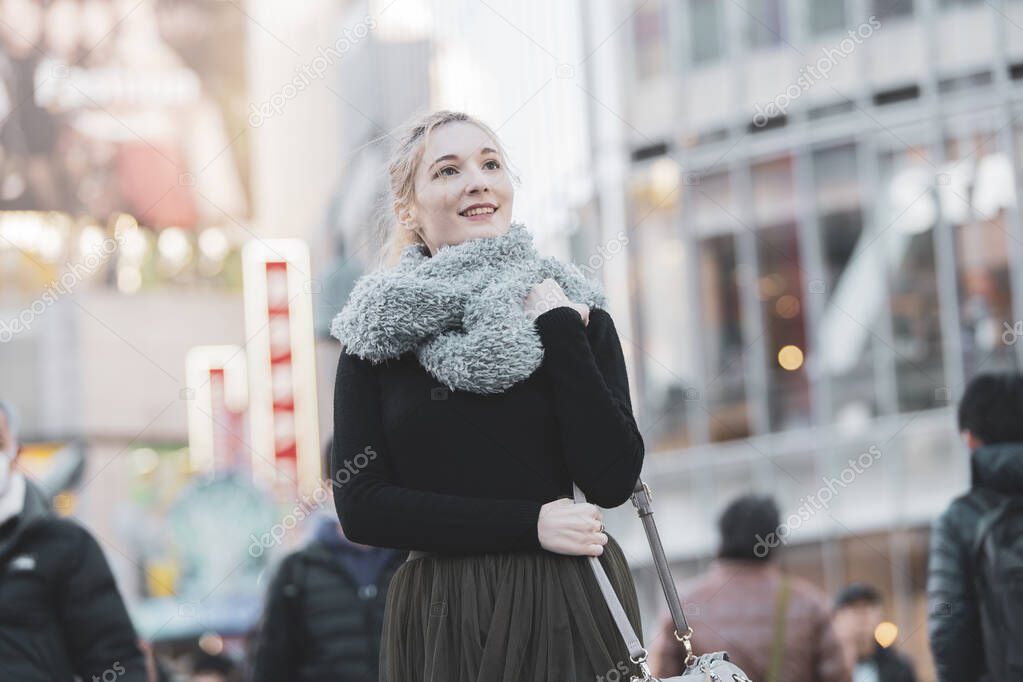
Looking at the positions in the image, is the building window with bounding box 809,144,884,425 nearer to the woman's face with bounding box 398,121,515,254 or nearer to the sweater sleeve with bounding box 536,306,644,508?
the woman's face with bounding box 398,121,515,254

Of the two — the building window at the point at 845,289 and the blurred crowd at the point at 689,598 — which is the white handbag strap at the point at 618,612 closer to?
the blurred crowd at the point at 689,598

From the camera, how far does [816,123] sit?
60.1ft

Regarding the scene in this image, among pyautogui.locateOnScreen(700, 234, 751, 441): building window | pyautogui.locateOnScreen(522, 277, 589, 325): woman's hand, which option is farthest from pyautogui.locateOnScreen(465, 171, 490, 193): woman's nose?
pyautogui.locateOnScreen(700, 234, 751, 441): building window

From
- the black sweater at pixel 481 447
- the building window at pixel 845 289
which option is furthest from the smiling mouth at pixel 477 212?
the building window at pixel 845 289

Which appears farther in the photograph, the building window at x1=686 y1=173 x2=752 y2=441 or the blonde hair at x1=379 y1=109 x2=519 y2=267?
the building window at x1=686 y1=173 x2=752 y2=441

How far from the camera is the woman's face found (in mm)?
3268

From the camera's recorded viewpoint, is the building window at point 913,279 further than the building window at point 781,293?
No

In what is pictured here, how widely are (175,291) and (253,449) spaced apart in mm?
6297

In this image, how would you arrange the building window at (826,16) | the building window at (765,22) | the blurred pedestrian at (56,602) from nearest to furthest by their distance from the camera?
the blurred pedestrian at (56,602)
the building window at (826,16)
the building window at (765,22)

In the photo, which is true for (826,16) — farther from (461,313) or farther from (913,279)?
(461,313)

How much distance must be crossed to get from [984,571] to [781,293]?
45.0ft

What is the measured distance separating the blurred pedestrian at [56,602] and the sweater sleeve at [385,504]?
1.76 metres

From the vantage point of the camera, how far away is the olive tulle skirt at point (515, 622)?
9.76ft

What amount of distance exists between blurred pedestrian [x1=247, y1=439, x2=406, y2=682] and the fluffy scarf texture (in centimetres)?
281
